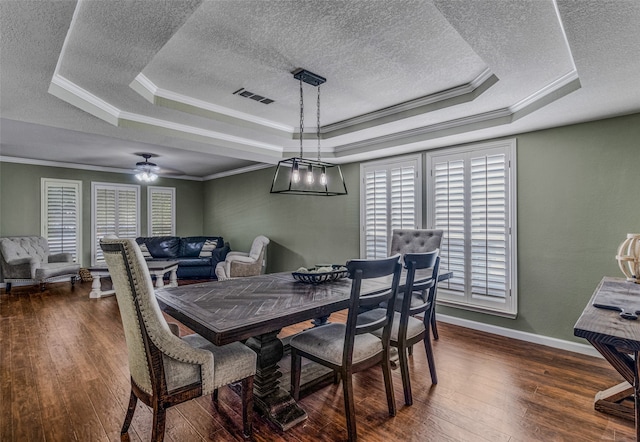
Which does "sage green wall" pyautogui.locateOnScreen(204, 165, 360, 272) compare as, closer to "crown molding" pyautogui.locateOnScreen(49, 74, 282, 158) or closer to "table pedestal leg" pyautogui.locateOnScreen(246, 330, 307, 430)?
"crown molding" pyautogui.locateOnScreen(49, 74, 282, 158)

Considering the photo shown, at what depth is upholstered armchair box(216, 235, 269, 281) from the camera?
5961 mm

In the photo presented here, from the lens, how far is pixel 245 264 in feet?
19.6

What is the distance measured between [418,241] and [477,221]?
0.74 m

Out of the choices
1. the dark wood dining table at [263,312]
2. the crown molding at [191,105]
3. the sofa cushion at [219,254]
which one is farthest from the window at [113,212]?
the dark wood dining table at [263,312]

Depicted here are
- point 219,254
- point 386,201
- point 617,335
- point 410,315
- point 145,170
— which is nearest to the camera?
point 617,335

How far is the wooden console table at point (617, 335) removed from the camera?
136cm

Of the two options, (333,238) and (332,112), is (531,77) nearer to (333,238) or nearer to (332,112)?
(332,112)

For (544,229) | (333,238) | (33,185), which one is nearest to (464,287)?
(544,229)

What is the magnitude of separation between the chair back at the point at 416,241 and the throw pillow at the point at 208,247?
4.82 meters

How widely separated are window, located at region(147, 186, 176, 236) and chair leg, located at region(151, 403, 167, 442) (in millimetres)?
7238

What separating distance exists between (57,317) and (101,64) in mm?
3627

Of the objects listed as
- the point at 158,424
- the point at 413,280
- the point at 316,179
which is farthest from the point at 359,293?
the point at 316,179

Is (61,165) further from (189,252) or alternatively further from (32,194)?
(189,252)

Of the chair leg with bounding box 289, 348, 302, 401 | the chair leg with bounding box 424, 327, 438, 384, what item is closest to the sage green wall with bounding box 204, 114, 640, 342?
the chair leg with bounding box 424, 327, 438, 384
